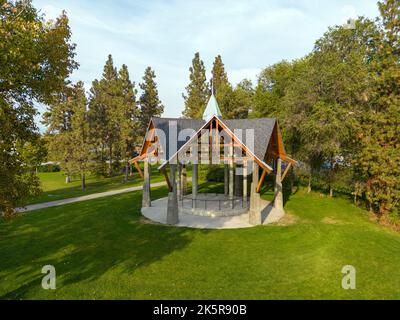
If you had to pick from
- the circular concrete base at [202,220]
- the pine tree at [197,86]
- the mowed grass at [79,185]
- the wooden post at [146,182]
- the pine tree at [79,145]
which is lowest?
the circular concrete base at [202,220]

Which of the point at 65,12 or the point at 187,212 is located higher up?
the point at 65,12

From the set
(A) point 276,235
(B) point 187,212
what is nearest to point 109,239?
(B) point 187,212

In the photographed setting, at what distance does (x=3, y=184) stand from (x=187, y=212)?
15393mm

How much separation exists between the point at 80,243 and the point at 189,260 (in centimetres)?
696

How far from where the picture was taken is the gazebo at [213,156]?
758 inches

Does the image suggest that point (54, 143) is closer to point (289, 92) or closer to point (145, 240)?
point (145, 240)

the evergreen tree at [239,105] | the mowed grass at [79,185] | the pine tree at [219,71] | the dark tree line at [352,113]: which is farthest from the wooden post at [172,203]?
the pine tree at [219,71]

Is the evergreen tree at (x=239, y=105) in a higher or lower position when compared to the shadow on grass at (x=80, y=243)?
higher

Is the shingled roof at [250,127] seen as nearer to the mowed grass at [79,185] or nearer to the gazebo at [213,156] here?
the gazebo at [213,156]

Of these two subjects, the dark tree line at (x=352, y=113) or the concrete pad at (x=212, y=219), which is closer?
the concrete pad at (x=212, y=219)

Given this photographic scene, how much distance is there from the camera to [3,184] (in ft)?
26.9

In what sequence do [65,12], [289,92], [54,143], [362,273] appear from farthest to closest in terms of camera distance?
[54,143] < [289,92] < [362,273] < [65,12]

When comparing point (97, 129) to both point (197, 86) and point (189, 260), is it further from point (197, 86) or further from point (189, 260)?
point (189, 260)

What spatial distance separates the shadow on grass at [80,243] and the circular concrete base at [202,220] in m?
1.12
